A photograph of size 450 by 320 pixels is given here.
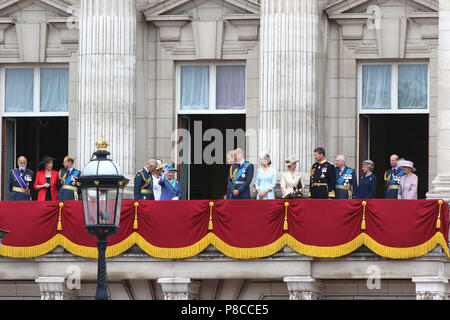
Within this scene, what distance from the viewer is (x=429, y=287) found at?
47500 mm

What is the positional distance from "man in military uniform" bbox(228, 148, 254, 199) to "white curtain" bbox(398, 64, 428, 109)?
663 cm

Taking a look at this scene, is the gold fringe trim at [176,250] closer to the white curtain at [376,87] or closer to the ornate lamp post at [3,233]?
the ornate lamp post at [3,233]

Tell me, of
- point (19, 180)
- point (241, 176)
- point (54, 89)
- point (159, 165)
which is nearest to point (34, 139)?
point (54, 89)

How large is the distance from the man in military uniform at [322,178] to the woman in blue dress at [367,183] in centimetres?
123

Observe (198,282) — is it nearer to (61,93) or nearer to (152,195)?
(152,195)

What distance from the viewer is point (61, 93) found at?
55.8 metres

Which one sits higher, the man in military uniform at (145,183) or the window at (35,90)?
the window at (35,90)

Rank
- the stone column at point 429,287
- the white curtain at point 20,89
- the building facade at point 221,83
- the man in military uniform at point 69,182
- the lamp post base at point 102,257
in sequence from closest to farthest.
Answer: the lamp post base at point 102,257 < the stone column at point 429,287 < the man in military uniform at point 69,182 < the building facade at point 221,83 < the white curtain at point 20,89

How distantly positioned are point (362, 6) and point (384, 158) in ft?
14.4

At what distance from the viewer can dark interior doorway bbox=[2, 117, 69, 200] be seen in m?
56.4

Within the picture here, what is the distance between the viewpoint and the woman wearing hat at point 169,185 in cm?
4969

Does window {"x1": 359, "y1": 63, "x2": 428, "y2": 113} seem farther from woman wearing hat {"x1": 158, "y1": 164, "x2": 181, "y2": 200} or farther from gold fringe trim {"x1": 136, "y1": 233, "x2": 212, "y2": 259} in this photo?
gold fringe trim {"x1": 136, "y1": 233, "x2": 212, "y2": 259}

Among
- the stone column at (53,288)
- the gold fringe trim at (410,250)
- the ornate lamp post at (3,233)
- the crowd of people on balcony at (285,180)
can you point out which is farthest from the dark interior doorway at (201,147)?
the gold fringe trim at (410,250)

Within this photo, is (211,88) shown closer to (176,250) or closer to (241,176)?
(241,176)
